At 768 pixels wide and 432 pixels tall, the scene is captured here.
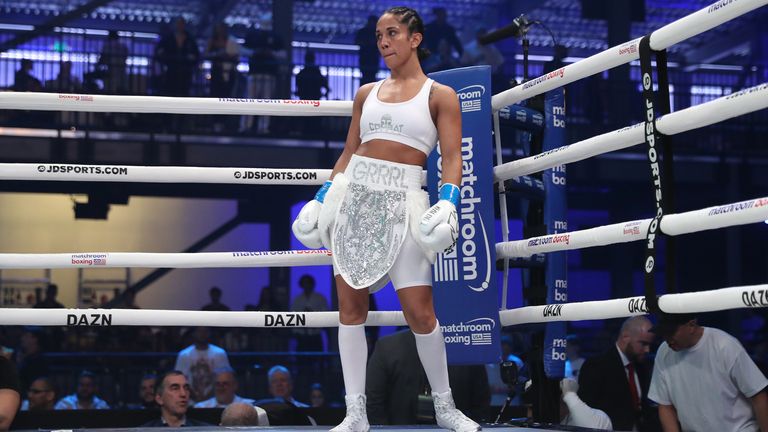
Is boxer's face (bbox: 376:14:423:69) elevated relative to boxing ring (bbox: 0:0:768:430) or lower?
elevated

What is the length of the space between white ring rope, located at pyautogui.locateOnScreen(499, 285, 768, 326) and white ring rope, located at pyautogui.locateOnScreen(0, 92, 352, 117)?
115 centimetres

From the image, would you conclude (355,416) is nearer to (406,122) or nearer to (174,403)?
(406,122)

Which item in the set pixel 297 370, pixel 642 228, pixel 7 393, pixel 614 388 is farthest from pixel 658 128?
pixel 297 370

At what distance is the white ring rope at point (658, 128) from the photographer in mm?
2797

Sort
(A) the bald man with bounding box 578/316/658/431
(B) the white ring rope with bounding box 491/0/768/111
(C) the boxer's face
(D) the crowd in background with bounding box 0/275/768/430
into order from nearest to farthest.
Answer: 1. (B) the white ring rope with bounding box 491/0/768/111
2. (C) the boxer's face
3. (D) the crowd in background with bounding box 0/275/768/430
4. (A) the bald man with bounding box 578/316/658/431

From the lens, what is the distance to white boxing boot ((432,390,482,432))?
3191 millimetres

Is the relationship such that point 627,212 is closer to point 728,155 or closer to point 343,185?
point 728,155

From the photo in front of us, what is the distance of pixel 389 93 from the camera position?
3445 mm

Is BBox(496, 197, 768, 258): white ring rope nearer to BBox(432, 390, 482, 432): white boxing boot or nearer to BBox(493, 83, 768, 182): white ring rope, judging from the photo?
BBox(493, 83, 768, 182): white ring rope

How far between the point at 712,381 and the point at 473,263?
1443mm

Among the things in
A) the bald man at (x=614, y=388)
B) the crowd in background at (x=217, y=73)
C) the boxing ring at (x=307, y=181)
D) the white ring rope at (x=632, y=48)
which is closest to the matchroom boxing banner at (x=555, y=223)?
the boxing ring at (x=307, y=181)

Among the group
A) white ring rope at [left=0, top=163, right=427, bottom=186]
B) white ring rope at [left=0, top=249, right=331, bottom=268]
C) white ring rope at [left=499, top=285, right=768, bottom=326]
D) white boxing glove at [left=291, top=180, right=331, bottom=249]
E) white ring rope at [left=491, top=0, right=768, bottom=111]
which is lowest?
white ring rope at [left=499, top=285, right=768, bottom=326]

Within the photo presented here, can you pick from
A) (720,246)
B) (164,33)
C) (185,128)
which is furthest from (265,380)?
(720,246)

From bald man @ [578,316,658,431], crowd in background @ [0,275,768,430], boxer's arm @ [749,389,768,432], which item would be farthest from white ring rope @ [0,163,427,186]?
bald man @ [578,316,658,431]
